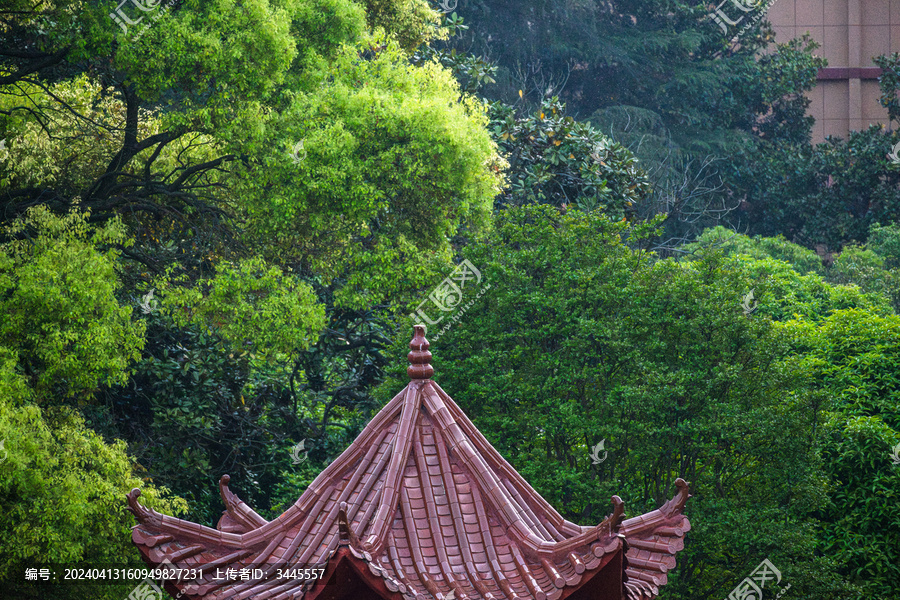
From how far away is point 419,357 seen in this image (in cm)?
702

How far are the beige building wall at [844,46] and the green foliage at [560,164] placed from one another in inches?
776

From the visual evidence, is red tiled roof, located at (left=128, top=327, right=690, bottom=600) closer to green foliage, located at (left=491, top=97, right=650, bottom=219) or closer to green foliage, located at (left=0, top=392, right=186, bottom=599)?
green foliage, located at (left=0, top=392, right=186, bottom=599)

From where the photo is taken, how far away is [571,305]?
16.8m

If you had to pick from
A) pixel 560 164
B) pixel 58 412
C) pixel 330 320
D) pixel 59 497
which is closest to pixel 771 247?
pixel 560 164

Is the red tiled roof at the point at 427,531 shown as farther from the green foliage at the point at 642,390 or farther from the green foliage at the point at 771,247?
the green foliage at the point at 771,247

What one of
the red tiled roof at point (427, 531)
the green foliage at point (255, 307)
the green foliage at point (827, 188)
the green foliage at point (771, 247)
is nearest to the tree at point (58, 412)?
the green foliage at point (255, 307)

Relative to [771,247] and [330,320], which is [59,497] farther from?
[771,247]

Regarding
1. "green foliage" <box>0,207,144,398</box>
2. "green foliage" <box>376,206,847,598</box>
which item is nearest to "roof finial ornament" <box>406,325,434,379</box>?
"green foliage" <box>0,207,144,398</box>

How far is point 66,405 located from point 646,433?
908cm

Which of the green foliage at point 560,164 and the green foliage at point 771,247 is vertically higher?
the green foliage at point 560,164

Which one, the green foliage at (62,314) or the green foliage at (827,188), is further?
the green foliage at (827,188)

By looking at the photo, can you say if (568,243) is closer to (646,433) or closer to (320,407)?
(646,433)

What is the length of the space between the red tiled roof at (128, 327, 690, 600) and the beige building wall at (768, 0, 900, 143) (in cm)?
3598

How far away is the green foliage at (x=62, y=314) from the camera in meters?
13.3
